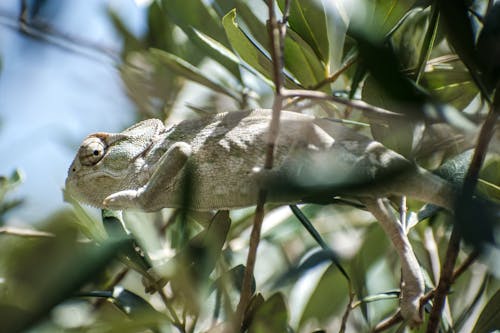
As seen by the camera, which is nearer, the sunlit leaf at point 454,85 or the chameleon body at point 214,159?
the chameleon body at point 214,159

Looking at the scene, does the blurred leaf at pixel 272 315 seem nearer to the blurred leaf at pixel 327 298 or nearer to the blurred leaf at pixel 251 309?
the blurred leaf at pixel 251 309

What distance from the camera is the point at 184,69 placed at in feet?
7.66

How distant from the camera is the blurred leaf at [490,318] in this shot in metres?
1.81

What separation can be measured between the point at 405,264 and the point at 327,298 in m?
0.37

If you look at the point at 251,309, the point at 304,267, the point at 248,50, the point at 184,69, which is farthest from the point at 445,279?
the point at 184,69

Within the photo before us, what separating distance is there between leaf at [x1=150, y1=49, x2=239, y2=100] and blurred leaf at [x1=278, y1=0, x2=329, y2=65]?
1.49ft

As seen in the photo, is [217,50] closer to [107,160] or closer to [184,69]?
[184,69]

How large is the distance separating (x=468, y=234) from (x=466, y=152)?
37.6 inches

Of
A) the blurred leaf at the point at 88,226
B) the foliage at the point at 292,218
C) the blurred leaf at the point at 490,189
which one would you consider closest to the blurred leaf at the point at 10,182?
the foliage at the point at 292,218

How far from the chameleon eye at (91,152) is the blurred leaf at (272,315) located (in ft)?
3.20

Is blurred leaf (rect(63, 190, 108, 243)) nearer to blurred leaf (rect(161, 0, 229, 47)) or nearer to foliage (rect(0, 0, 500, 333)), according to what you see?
foliage (rect(0, 0, 500, 333))

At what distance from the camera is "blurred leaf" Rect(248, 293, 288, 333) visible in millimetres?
1495

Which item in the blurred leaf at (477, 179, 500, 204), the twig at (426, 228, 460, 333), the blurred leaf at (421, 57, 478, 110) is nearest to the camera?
the twig at (426, 228, 460, 333)

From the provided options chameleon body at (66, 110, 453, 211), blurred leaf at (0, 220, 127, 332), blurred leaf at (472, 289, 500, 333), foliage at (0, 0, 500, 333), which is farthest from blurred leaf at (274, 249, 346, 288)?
blurred leaf at (0, 220, 127, 332)
